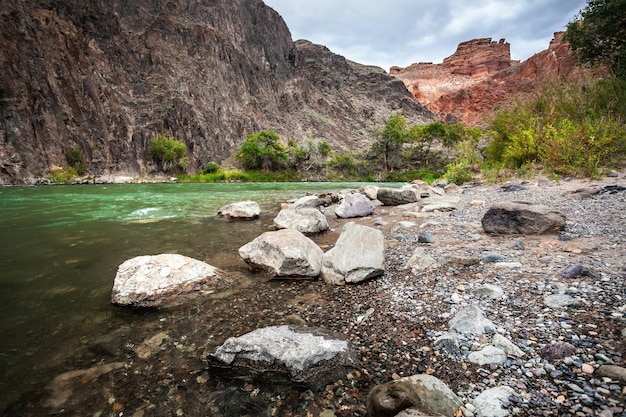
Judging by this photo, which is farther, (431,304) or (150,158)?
(150,158)

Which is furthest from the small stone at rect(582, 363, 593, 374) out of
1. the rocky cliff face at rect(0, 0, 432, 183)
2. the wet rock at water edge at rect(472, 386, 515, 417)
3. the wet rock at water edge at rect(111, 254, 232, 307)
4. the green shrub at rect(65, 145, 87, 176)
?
the green shrub at rect(65, 145, 87, 176)

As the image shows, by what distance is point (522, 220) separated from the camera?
5215 millimetres

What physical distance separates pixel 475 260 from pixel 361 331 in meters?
2.17

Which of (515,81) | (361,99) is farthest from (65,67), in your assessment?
(515,81)

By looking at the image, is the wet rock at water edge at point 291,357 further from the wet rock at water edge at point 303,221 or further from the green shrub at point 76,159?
the green shrub at point 76,159

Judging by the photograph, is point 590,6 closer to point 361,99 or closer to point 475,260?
point 475,260

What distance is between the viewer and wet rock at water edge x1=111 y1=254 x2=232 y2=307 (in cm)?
395

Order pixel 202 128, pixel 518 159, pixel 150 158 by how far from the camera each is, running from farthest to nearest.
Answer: pixel 202 128 → pixel 150 158 → pixel 518 159

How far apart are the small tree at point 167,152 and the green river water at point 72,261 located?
55247 millimetres

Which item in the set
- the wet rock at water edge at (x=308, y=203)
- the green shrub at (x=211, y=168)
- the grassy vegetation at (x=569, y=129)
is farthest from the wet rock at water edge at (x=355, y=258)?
the green shrub at (x=211, y=168)

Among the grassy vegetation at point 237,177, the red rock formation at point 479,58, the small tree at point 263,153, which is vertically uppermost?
the red rock formation at point 479,58

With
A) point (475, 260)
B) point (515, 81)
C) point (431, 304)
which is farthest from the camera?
point (515, 81)

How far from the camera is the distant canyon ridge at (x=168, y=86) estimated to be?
157ft

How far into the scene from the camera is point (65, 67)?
5456 centimetres
